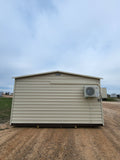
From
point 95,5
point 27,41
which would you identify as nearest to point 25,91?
Result: point 95,5

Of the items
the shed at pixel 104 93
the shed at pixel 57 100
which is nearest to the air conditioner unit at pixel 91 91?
the shed at pixel 57 100

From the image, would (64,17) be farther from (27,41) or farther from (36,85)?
(36,85)

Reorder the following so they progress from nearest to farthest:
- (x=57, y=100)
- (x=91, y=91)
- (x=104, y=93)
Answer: (x=91, y=91)
(x=57, y=100)
(x=104, y=93)

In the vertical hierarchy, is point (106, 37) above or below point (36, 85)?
above

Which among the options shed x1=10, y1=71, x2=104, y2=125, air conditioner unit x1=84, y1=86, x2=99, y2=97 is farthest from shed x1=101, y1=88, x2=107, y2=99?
air conditioner unit x1=84, y1=86, x2=99, y2=97

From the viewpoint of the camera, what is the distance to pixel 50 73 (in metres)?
4.05

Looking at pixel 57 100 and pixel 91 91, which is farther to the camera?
pixel 57 100

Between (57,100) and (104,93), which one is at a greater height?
(104,93)

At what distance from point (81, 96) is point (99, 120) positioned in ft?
4.17

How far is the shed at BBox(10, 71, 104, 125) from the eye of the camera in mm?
3672

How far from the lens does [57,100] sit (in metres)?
3.82

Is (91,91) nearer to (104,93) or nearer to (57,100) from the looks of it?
(104,93)

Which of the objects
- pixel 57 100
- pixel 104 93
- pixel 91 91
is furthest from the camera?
pixel 104 93

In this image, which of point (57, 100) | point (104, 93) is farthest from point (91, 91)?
point (57, 100)
